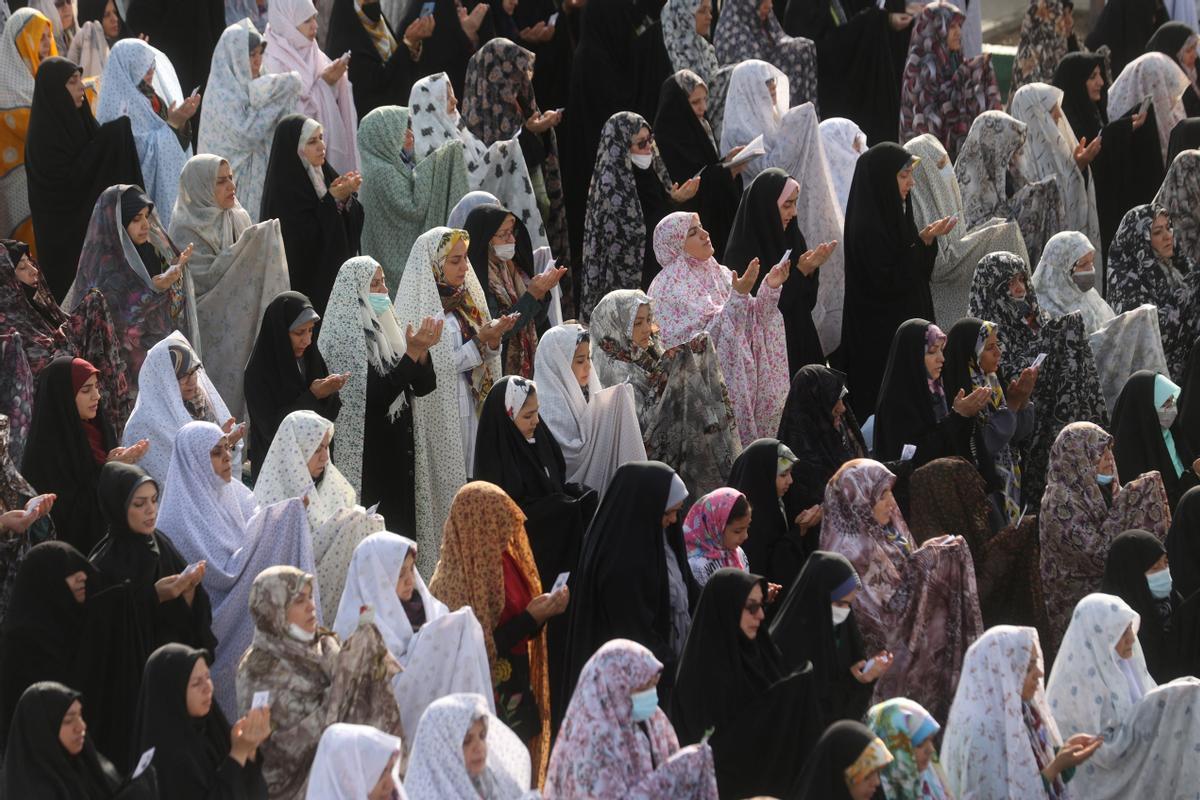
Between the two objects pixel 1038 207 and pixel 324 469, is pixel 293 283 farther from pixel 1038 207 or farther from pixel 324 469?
pixel 1038 207

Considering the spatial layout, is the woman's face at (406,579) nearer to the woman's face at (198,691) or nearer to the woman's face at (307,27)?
the woman's face at (198,691)

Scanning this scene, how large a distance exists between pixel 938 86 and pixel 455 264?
12.5 ft

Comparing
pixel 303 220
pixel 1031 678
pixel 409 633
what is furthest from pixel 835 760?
pixel 303 220

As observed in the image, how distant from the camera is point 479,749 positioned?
7.39m

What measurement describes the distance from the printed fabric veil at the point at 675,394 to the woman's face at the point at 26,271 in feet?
7.52

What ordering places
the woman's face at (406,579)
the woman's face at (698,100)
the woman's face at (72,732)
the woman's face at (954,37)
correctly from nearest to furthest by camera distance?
the woman's face at (72,732) → the woman's face at (406,579) → the woman's face at (698,100) → the woman's face at (954,37)

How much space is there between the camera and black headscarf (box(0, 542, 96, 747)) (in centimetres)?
830

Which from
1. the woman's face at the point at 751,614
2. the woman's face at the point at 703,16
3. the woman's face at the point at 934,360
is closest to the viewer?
the woman's face at the point at 751,614

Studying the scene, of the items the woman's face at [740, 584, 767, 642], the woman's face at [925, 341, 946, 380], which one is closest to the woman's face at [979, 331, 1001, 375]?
the woman's face at [925, 341, 946, 380]

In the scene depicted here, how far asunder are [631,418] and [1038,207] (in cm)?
329

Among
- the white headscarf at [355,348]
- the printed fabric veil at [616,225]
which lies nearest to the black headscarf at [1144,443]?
the printed fabric veil at [616,225]

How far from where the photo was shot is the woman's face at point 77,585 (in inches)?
330

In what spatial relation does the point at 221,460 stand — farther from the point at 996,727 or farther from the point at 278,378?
the point at 996,727

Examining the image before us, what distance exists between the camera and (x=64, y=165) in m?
11.4
